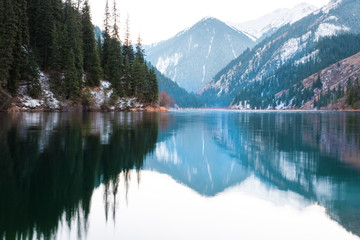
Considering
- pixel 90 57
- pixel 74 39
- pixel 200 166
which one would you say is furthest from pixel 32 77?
pixel 200 166

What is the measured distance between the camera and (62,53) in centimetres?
7762

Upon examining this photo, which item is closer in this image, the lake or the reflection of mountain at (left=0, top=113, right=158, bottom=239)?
the lake

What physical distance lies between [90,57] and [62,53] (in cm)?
1008

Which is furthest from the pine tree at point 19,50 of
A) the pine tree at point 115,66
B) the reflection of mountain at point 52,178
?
the reflection of mountain at point 52,178

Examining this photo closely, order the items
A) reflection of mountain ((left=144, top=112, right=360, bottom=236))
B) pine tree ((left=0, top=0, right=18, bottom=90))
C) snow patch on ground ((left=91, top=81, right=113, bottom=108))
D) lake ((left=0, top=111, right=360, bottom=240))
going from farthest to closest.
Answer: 1. snow patch on ground ((left=91, top=81, right=113, bottom=108))
2. pine tree ((left=0, top=0, right=18, bottom=90))
3. reflection of mountain ((left=144, top=112, right=360, bottom=236))
4. lake ((left=0, top=111, right=360, bottom=240))

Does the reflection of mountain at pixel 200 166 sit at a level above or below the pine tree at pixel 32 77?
below

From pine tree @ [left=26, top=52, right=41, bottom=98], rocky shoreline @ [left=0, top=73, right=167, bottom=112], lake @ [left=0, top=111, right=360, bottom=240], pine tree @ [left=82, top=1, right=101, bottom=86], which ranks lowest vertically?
lake @ [left=0, top=111, right=360, bottom=240]

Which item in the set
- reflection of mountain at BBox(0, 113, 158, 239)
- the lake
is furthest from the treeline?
the lake

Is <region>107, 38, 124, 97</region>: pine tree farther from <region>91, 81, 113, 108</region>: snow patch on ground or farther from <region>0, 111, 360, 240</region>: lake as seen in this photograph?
<region>0, 111, 360, 240</region>: lake

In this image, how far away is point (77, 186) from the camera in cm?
1102

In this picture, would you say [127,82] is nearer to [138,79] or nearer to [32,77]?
[138,79]

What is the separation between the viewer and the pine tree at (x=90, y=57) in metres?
85.1

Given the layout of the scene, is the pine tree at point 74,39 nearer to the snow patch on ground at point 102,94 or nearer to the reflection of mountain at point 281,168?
the snow patch on ground at point 102,94

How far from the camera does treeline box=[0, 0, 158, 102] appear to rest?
62.3m
